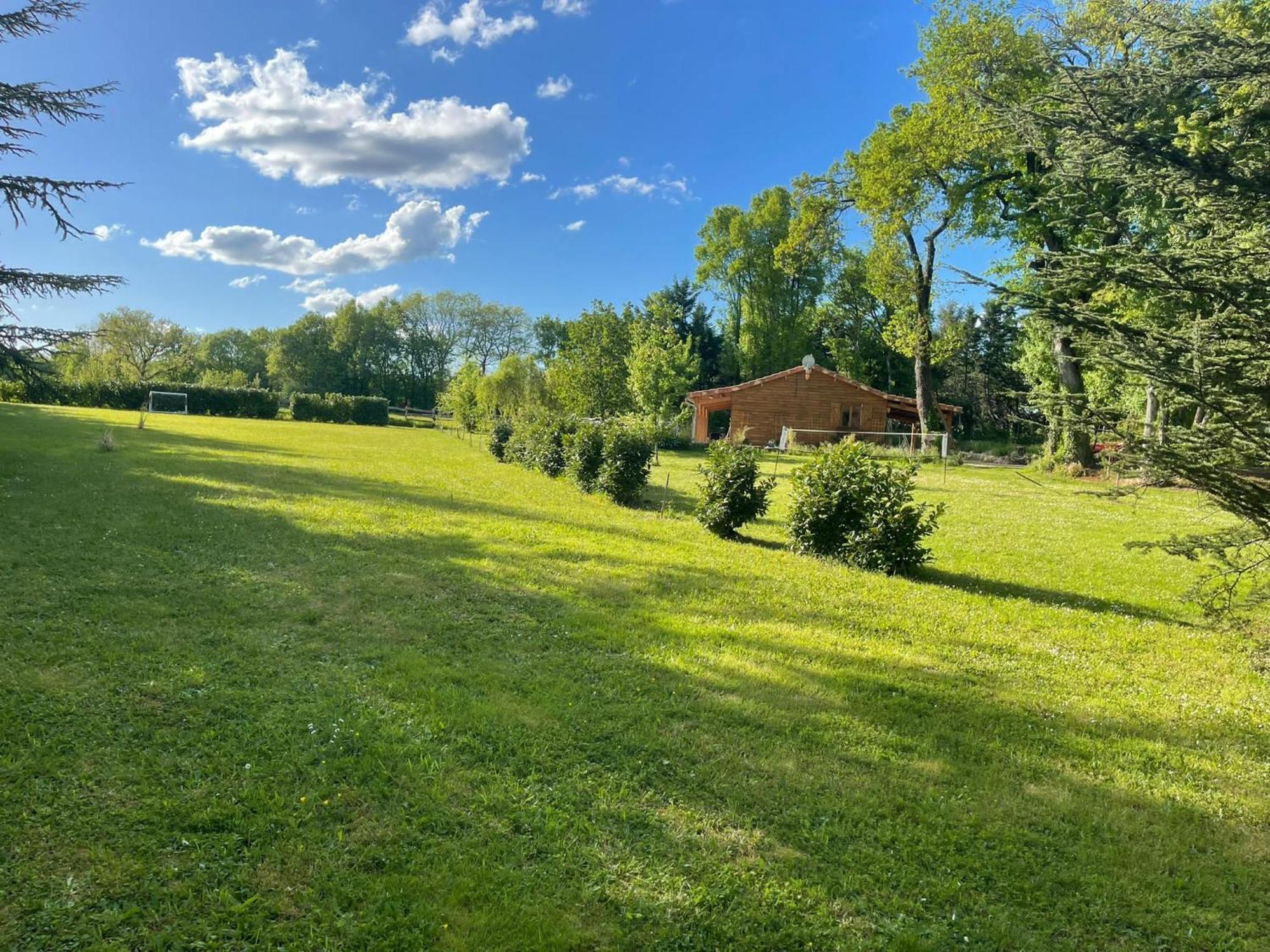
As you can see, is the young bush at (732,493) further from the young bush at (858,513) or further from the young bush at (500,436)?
the young bush at (500,436)

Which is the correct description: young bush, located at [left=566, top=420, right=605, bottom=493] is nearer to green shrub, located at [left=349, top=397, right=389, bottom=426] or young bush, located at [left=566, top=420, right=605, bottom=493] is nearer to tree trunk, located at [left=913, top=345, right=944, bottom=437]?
tree trunk, located at [left=913, top=345, right=944, bottom=437]

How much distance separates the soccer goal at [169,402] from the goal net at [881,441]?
39532 mm

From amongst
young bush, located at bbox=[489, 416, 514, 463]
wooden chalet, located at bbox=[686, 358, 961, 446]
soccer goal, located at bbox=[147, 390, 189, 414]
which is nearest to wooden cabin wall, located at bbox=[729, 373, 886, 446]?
wooden chalet, located at bbox=[686, 358, 961, 446]

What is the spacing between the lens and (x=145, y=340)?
61250mm

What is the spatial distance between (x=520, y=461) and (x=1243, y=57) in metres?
17.8

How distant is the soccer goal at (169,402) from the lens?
142 ft

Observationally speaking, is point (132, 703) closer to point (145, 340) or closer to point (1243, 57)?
point (1243, 57)

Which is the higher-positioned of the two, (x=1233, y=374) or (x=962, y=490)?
(x=1233, y=374)

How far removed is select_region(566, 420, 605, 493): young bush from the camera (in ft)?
47.2

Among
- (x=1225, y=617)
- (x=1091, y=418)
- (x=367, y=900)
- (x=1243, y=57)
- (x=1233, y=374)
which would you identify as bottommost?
(x=367, y=900)

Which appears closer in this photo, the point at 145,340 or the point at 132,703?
the point at 132,703

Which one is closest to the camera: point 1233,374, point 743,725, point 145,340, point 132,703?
point 132,703

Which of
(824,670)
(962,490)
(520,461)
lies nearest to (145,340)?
(520,461)

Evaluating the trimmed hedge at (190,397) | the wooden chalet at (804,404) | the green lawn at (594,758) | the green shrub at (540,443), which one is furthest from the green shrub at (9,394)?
the green lawn at (594,758)
